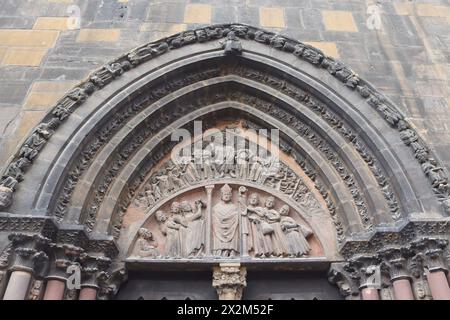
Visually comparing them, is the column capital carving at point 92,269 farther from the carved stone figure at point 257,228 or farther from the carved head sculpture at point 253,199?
the carved head sculpture at point 253,199

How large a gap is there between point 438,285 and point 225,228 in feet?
10.7

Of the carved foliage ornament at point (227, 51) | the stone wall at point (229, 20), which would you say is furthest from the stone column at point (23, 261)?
the stone wall at point (229, 20)

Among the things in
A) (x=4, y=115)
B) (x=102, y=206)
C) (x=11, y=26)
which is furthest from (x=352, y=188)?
(x=11, y=26)

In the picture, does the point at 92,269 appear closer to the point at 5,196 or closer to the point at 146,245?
the point at 146,245

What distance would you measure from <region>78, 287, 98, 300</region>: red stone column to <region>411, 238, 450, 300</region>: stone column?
15.0 feet

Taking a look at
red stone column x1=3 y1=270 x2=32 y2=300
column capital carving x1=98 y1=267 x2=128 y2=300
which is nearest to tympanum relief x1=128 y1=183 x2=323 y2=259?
column capital carving x1=98 y1=267 x2=128 y2=300

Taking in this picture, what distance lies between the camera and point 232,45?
8453 mm

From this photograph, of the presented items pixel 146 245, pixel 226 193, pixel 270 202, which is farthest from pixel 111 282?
pixel 270 202

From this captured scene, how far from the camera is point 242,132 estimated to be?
8961 millimetres

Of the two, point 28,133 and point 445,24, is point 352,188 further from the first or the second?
point 28,133

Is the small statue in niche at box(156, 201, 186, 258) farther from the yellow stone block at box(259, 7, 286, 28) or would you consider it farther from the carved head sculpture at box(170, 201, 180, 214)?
the yellow stone block at box(259, 7, 286, 28)

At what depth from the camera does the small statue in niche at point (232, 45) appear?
8438mm

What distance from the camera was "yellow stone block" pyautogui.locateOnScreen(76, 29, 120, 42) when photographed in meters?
8.70

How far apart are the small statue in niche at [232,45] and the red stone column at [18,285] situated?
4981 mm
